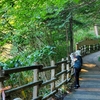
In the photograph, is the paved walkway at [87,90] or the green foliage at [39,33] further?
the green foliage at [39,33]

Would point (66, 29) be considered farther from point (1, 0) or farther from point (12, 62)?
point (1, 0)

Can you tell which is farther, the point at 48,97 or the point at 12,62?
the point at 12,62

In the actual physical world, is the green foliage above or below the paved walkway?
above

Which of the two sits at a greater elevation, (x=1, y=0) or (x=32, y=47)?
(x=1, y=0)

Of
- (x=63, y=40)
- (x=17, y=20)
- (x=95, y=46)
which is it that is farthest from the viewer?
(x=95, y=46)

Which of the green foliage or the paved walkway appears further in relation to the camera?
the green foliage

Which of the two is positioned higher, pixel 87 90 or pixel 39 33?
pixel 39 33

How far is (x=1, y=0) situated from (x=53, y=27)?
6.50 m

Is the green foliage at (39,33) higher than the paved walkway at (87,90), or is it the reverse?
the green foliage at (39,33)

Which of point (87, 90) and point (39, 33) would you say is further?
point (39, 33)

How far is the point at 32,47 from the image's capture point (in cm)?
1222

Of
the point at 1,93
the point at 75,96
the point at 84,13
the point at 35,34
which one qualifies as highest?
the point at 84,13

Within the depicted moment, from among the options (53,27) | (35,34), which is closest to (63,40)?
(53,27)

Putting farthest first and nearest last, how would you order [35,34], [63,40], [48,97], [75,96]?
[63,40], [35,34], [75,96], [48,97]
